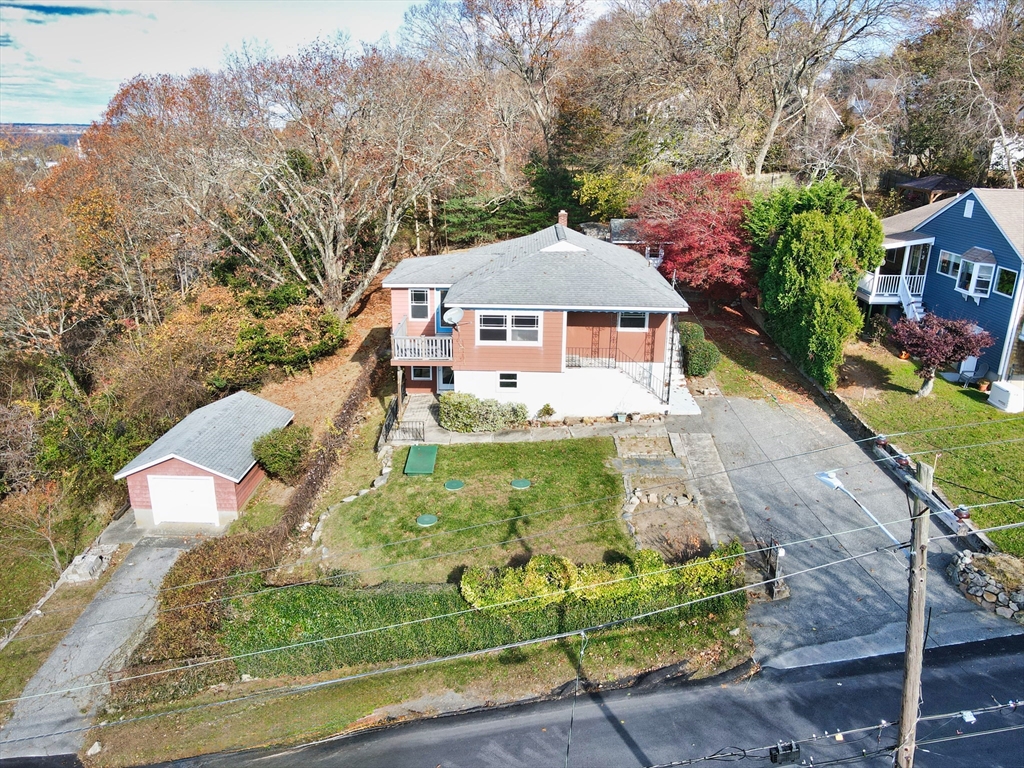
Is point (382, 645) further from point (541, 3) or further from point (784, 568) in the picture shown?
point (541, 3)

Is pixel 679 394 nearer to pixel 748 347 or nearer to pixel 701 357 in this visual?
pixel 701 357

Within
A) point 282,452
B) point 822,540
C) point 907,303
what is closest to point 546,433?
point 282,452

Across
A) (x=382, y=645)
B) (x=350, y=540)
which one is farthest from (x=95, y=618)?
(x=382, y=645)

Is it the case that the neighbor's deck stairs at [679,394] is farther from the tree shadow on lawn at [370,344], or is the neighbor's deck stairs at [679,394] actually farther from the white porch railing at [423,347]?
the tree shadow on lawn at [370,344]

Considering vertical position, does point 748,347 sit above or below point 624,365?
below

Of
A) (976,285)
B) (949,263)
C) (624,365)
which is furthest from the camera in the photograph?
(949,263)

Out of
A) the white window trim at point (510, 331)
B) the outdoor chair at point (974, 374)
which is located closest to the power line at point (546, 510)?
the outdoor chair at point (974, 374)
